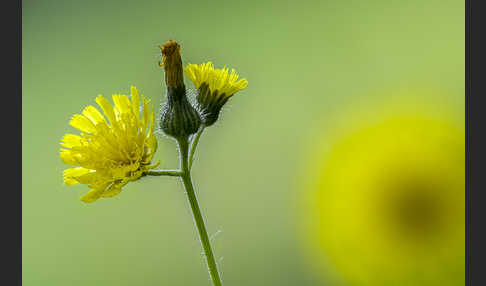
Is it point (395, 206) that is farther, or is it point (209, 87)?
point (395, 206)

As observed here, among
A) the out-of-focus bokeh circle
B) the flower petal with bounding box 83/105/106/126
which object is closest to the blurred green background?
the out-of-focus bokeh circle

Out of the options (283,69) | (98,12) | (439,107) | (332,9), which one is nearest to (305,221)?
(439,107)

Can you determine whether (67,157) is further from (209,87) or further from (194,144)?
(209,87)

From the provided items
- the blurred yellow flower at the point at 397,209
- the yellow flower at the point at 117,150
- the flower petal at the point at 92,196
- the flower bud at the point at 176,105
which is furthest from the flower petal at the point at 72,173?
the blurred yellow flower at the point at 397,209

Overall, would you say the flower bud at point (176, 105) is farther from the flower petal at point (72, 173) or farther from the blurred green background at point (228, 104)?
the blurred green background at point (228, 104)

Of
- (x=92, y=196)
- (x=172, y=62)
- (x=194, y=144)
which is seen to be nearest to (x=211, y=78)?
(x=172, y=62)

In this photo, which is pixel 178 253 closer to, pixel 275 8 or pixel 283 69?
pixel 283 69
